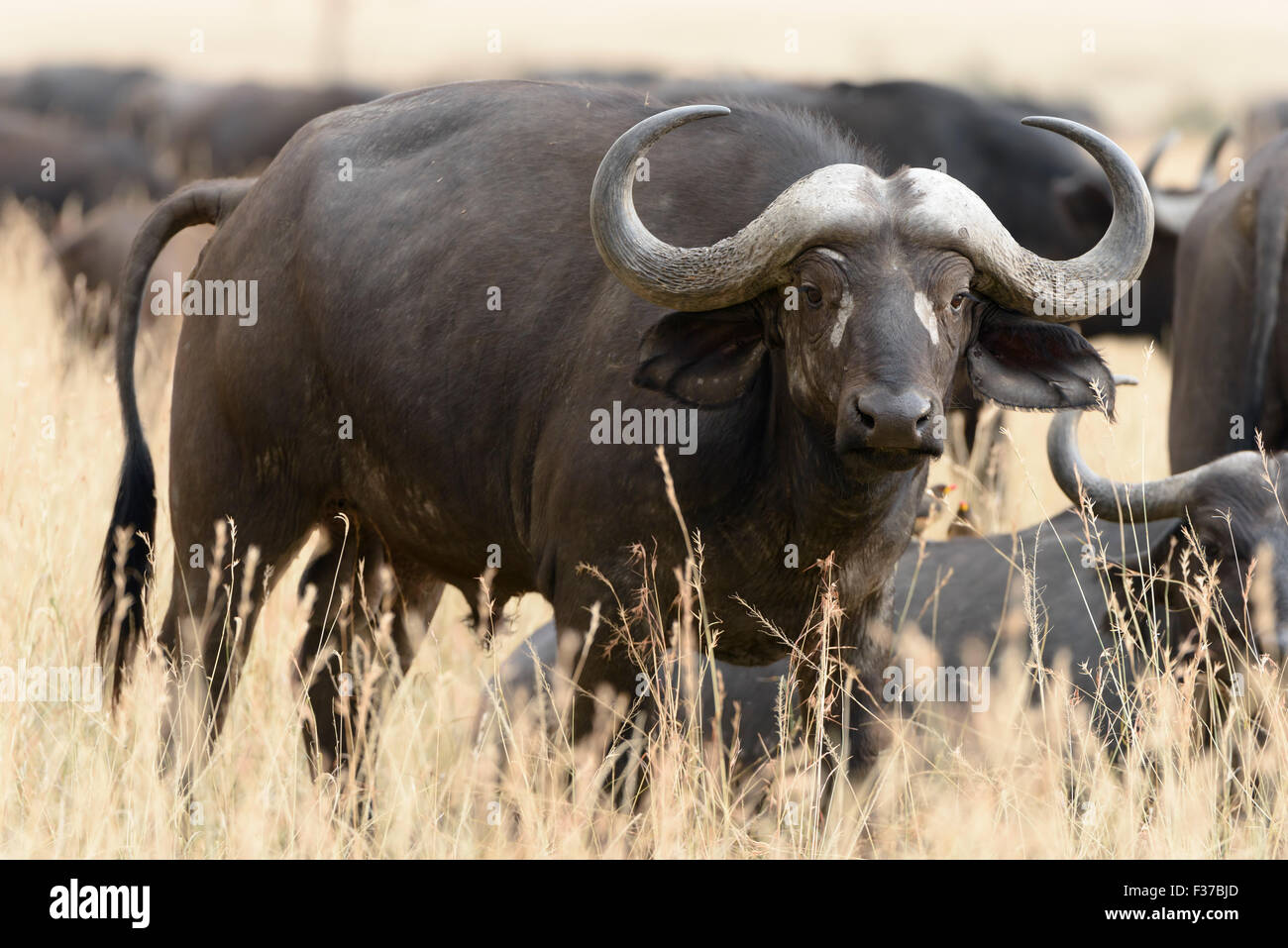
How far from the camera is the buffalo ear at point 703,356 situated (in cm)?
400

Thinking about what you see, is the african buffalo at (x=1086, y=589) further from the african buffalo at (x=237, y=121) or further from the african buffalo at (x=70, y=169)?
the african buffalo at (x=237, y=121)

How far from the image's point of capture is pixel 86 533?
6438mm

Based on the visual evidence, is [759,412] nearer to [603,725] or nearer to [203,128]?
[603,725]

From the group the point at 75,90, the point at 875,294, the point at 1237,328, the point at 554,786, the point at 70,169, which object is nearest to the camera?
the point at 875,294

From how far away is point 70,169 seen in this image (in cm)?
1722

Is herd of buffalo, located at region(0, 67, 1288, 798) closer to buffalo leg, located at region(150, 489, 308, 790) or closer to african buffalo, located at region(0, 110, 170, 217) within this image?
buffalo leg, located at region(150, 489, 308, 790)

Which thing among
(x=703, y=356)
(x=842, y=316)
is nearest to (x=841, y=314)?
(x=842, y=316)

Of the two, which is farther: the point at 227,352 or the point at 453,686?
the point at 453,686

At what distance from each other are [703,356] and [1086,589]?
2.39m

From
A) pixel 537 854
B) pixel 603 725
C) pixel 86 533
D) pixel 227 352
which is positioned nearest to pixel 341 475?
pixel 227 352

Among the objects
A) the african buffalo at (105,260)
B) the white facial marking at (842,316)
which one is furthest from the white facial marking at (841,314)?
the african buffalo at (105,260)

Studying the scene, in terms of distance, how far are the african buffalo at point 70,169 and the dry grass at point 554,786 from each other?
1216cm

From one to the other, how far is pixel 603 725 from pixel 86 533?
308 centimetres

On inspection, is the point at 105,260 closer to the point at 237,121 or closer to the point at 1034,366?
the point at 1034,366
